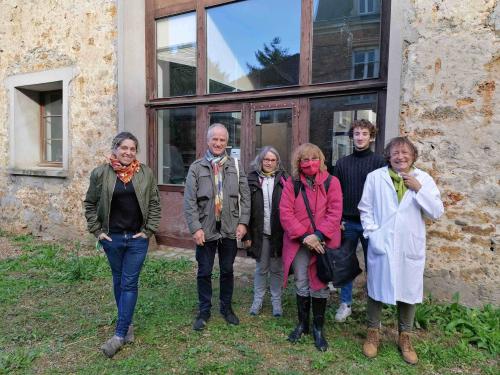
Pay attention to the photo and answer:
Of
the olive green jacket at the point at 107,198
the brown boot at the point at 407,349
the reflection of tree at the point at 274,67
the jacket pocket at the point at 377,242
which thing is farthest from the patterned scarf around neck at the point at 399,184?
the reflection of tree at the point at 274,67

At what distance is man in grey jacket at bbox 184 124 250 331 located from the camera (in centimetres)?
325

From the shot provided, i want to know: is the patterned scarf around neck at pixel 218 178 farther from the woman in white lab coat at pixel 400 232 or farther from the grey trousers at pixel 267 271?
the woman in white lab coat at pixel 400 232

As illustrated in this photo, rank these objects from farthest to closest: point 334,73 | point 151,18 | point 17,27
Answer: point 17,27
point 151,18
point 334,73

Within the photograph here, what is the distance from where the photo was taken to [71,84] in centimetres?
629

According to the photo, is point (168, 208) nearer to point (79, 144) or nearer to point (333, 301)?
point (79, 144)

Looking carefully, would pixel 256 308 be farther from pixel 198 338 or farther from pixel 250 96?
pixel 250 96

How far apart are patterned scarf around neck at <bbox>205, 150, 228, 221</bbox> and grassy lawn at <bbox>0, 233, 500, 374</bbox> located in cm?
103

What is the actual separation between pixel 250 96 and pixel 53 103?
14.4 feet

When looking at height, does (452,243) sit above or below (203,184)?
below

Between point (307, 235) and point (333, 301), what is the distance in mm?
1314

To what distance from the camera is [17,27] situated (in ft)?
22.3

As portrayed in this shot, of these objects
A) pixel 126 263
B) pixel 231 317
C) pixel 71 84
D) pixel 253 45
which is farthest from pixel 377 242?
A: pixel 71 84

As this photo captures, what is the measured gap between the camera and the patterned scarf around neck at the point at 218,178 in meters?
3.28

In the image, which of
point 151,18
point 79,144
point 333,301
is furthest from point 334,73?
point 79,144
